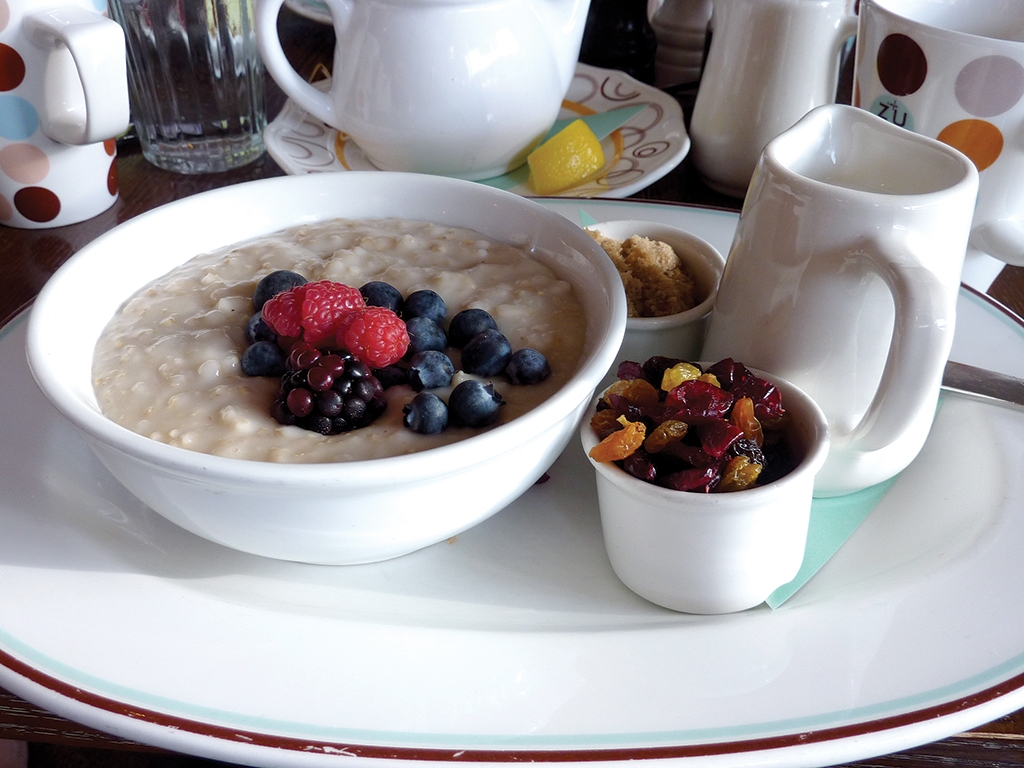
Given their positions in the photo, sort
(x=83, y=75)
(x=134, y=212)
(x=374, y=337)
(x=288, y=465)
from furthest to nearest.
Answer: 1. (x=134, y=212)
2. (x=83, y=75)
3. (x=374, y=337)
4. (x=288, y=465)

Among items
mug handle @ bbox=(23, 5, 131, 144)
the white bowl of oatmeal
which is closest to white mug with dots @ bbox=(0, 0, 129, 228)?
mug handle @ bbox=(23, 5, 131, 144)

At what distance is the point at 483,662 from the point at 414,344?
310mm

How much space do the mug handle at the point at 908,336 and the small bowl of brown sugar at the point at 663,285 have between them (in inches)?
10.2

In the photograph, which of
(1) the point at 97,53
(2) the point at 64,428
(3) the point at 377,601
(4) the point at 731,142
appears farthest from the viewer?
(4) the point at 731,142

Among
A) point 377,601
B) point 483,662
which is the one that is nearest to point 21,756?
point 377,601

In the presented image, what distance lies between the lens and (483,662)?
0.74m

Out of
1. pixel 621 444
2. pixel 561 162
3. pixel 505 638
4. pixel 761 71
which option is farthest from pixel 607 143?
pixel 505 638

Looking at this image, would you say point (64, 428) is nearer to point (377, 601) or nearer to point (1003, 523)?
point (377, 601)

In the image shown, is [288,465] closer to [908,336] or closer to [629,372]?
[629,372]

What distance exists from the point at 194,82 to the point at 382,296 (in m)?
0.83

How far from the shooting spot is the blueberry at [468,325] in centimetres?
91

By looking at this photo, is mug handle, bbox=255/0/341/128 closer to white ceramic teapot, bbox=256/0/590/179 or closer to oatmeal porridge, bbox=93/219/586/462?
white ceramic teapot, bbox=256/0/590/179

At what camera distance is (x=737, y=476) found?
30.2 inches

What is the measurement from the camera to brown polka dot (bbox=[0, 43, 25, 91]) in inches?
51.4
